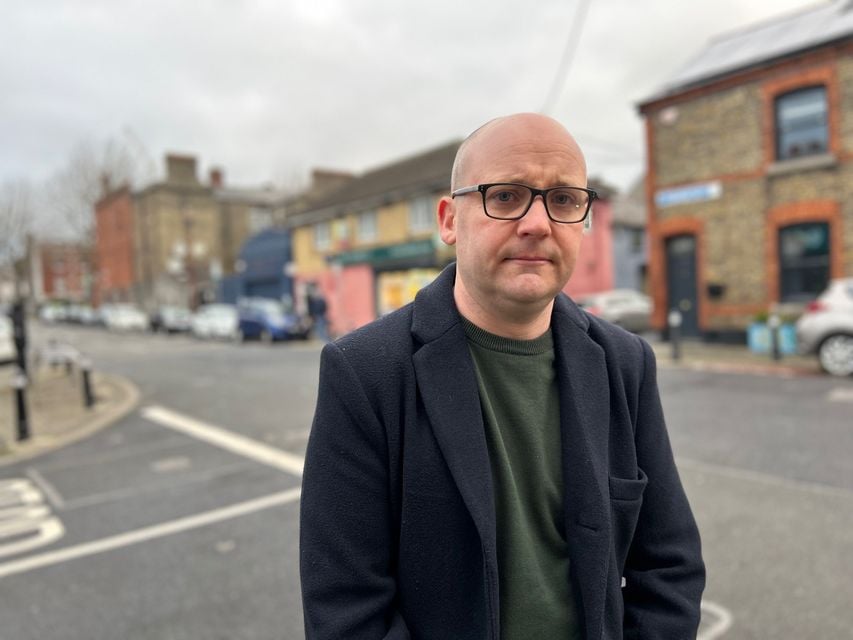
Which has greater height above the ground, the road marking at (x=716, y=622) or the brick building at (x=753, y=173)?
the brick building at (x=753, y=173)

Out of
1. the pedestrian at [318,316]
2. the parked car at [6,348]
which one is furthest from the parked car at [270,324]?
the parked car at [6,348]

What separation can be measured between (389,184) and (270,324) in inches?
326

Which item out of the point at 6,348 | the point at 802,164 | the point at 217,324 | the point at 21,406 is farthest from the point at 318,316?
the point at 802,164

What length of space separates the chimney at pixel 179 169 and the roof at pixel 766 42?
36.0 metres

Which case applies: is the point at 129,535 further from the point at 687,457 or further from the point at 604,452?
the point at 687,457

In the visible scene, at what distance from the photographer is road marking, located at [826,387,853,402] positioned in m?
8.43

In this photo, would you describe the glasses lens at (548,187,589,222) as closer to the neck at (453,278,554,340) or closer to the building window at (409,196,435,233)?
the neck at (453,278,554,340)

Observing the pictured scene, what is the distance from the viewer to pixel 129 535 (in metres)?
4.61

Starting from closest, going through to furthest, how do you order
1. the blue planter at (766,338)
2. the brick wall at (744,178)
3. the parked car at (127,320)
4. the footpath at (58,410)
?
1. the footpath at (58,410)
2. the blue planter at (766,338)
3. the brick wall at (744,178)
4. the parked car at (127,320)

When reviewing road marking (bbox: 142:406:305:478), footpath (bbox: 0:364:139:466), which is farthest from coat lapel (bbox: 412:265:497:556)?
footpath (bbox: 0:364:139:466)

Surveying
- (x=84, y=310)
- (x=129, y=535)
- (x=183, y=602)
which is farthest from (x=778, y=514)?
(x=84, y=310)

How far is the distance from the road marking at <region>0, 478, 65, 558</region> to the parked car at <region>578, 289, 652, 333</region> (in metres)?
14.9

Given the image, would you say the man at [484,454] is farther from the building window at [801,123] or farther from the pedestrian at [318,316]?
the pedestrian at [318,316]

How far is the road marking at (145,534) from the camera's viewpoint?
421 cm
